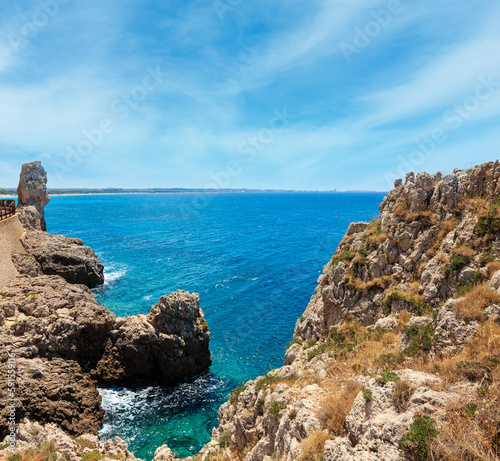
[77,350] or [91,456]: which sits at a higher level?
[91,456]

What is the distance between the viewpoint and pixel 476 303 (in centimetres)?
1002

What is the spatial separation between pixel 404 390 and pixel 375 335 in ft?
19.1

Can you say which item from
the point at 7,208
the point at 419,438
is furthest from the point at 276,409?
the point at 7,208

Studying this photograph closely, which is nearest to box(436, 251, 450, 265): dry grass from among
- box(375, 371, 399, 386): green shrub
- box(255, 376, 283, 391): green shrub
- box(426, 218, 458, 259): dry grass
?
box(426, 218, 458, 259): dry grass

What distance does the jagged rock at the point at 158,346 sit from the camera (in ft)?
78.9

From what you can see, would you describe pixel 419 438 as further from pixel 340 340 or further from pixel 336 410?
pixel 340 340

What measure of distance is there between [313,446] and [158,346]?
63.9 ft

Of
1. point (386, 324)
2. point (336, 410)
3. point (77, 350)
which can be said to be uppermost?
point (386, 324)

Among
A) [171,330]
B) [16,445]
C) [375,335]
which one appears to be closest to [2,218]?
[171,330]

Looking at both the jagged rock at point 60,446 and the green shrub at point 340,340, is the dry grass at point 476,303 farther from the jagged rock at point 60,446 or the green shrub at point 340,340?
the jagged rock at point 60,446

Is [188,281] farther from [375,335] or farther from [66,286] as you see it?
[375,335]

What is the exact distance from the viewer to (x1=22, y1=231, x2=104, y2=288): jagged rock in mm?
39156

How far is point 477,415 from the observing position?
20.9 feet

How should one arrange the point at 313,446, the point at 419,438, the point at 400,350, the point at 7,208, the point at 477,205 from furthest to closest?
1. the point at 7,208
2. the point at 477,205
3. the point at 400,350
4. the point at 313,446
5. the point at 419,438
